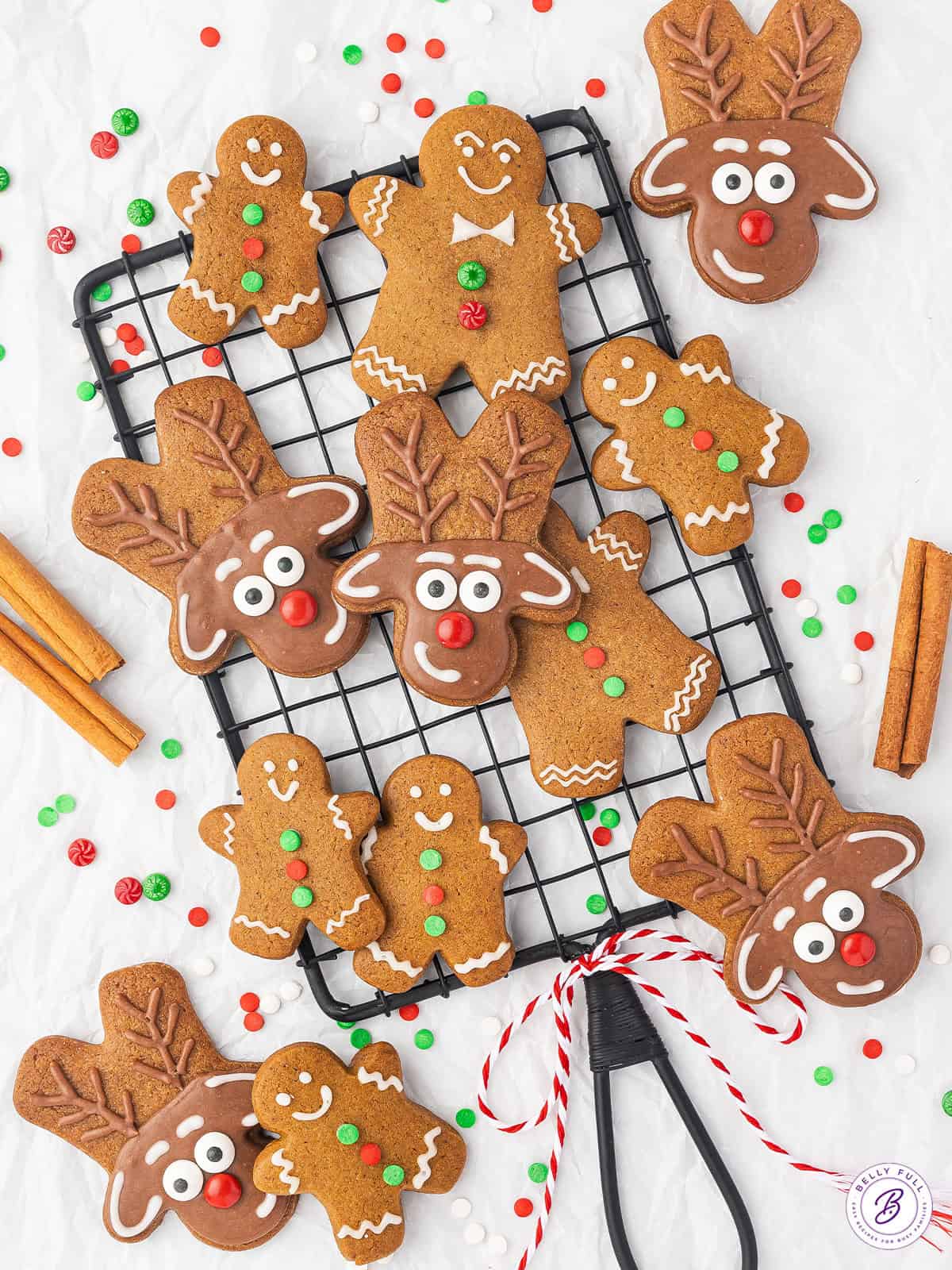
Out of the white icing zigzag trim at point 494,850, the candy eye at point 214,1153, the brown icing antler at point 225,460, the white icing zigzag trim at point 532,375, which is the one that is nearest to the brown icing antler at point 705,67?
the white icing zigzag trim at point 532,375

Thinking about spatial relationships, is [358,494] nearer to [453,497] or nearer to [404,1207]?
[453,497]

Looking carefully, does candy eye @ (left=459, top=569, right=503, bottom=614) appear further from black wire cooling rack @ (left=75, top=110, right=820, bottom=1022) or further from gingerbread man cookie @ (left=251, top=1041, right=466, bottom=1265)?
gingerbread man cookie @ (left=251, top=1041, right=466, bottom=1265)

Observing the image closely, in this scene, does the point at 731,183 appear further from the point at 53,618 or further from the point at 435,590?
the point at 53,618

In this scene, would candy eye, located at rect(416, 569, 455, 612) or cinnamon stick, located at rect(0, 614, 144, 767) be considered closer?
candy eye, located at rect(416, 569, 455, 612)

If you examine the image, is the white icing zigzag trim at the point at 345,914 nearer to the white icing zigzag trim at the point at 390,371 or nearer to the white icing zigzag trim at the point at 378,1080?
the white icing zigzag trim at the point at 378,1080

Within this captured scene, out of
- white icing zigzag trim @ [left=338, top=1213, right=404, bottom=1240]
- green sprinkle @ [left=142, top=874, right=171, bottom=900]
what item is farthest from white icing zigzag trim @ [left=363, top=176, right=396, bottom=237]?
white icing zigzag trim @ [left=338, top=1213, right=404, bottom=1240]

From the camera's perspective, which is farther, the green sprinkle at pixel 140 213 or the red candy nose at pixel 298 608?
the green sprinkle at pixel 140 213
